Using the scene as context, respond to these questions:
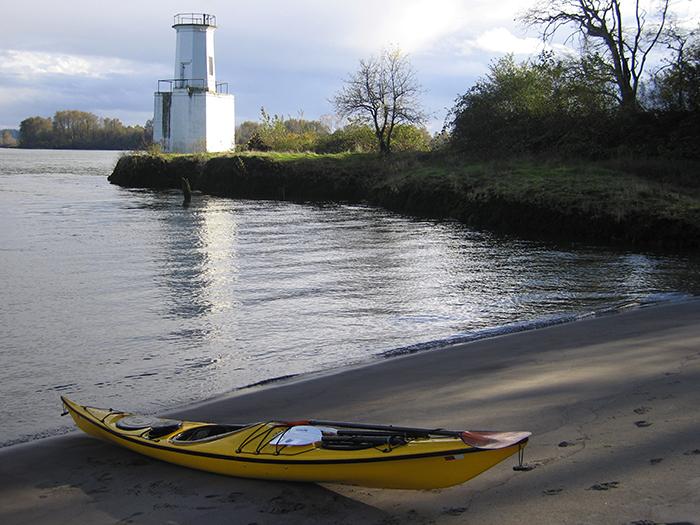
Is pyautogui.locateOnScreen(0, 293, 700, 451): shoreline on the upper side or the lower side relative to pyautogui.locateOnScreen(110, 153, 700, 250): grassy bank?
lower

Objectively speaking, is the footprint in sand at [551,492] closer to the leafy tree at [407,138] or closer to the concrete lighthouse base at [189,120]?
the leafy tree at [407,138]

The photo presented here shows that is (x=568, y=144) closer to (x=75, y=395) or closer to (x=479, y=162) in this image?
(x=479, y=162)

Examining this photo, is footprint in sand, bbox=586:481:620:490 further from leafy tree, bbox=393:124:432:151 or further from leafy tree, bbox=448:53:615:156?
leafy tree, bbox=393:124:432:151

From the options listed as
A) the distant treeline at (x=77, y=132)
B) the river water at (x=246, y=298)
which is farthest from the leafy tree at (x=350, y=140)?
the distant treeline at (x=77, y=132)

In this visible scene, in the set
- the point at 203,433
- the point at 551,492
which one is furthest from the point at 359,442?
the point at 203,433

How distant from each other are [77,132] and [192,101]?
372ft

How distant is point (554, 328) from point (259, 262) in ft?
32.1

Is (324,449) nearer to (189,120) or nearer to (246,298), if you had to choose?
(246,298)

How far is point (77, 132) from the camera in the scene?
159m

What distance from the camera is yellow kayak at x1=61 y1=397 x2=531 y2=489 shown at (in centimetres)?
461

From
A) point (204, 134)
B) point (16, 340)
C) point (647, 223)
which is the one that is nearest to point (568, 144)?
point (647, 223)

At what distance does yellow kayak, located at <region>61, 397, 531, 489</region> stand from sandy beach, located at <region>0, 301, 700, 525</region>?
145mm

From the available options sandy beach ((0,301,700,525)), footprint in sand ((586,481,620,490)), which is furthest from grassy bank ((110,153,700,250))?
footprint in sand ((586,481,620,490))

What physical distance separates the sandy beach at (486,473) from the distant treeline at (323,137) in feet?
115
